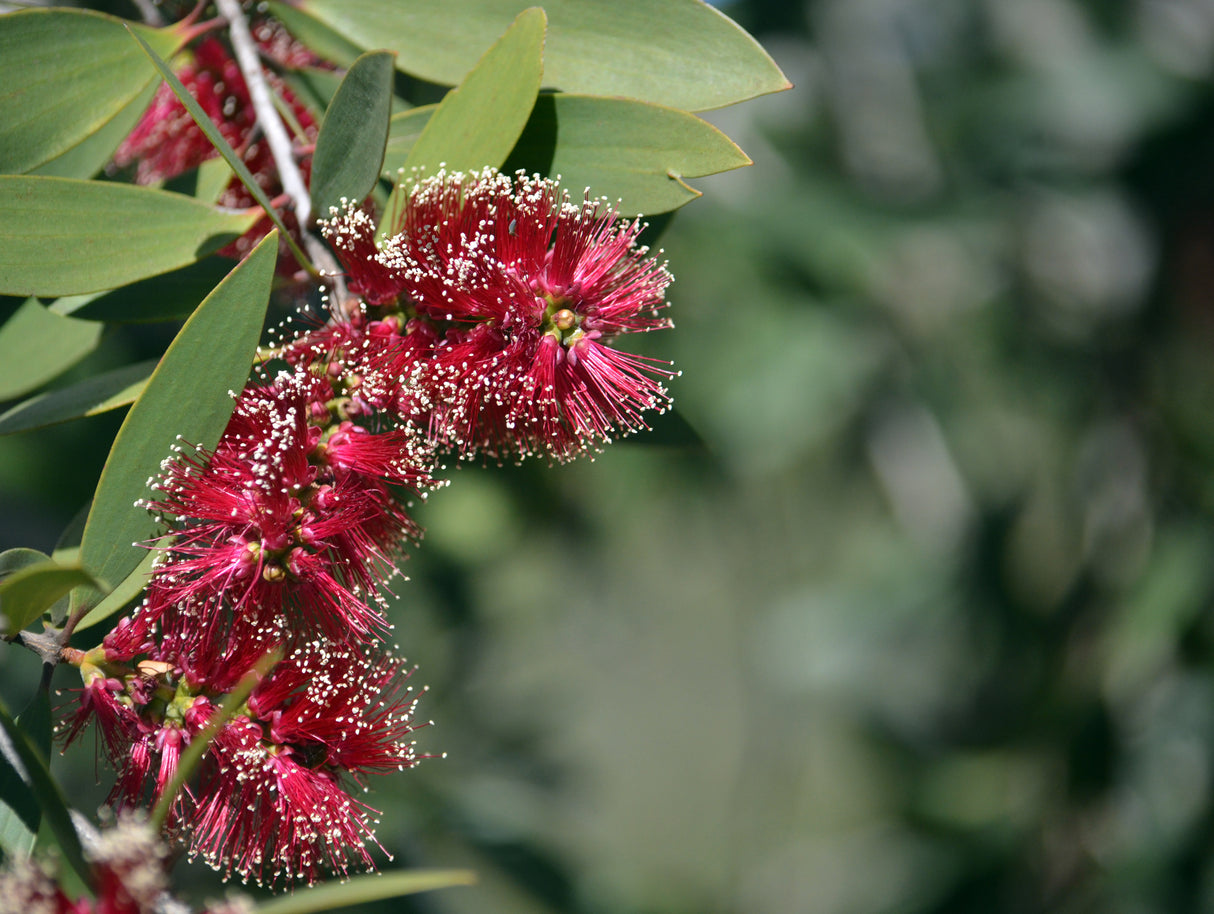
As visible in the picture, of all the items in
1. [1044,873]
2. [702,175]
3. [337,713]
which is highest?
[702,175]

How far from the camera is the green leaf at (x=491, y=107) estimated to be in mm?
706

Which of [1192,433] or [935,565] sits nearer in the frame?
[1192,433]

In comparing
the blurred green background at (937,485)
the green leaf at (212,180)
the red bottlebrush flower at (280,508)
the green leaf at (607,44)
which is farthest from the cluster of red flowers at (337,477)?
the blurred green background at (937,485)

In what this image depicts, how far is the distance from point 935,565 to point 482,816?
1.38m

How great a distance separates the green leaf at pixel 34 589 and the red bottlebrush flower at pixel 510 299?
10.2 inches

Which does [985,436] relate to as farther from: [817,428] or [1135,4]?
[1135,4]

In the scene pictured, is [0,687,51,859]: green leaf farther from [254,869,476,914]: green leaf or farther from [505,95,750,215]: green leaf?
[505,95,750,215]: green leaf

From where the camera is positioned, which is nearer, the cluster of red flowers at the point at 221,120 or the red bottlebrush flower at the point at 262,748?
the red bottlebrush flower at the point at 262,748

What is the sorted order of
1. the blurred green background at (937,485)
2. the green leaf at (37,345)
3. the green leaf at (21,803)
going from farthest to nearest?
the blurred green background at (937,485) < the green leaf at (37,345) < the green leaf at (21,803)

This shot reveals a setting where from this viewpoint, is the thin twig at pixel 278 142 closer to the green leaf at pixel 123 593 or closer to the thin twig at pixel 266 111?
the thin twig at pixel 266 111

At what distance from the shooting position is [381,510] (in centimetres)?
77

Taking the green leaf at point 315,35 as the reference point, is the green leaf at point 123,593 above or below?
below

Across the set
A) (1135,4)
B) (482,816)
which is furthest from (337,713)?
(1135,4)

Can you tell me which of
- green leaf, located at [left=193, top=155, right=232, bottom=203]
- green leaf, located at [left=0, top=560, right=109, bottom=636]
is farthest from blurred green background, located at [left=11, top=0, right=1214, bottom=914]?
green leaf, located at [left=0, top=560, right=109, bottom=636]
